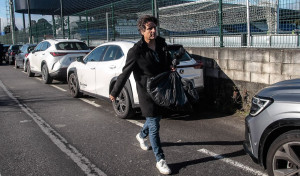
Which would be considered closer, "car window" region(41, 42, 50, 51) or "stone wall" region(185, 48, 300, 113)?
"stone wall" region(185, 48, 300, 113)

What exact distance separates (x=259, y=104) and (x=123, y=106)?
11.7 ft

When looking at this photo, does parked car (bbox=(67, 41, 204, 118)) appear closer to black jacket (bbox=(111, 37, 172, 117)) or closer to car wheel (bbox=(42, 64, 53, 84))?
black jacket (bbox=(111, 37, 172, 117))

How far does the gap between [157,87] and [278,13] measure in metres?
4.56

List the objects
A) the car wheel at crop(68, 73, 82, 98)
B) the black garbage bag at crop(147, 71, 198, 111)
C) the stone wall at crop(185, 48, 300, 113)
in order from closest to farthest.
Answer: the black garbage bag at crop(147, 71, 198, 111) < the stone wall at crop(185, 48, 300, 113) < the car wheel at crop(68, 73, 82, 98)

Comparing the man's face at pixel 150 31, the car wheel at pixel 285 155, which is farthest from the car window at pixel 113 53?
the car wheel at pixel 285 155

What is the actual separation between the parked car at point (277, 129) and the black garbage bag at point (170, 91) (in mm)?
797

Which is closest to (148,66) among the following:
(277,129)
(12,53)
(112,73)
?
(277,129)

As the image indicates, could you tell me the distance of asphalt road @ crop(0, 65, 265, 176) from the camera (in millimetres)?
4043

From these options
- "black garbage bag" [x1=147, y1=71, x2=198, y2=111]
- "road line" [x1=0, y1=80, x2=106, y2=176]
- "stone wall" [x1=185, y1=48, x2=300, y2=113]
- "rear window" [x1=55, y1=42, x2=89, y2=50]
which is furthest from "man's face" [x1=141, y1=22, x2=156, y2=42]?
"rear window" [x1=55, y1=42, x2=89, y2=50]

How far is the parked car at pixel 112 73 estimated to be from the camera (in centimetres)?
631

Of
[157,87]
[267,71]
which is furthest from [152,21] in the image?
[267,71]

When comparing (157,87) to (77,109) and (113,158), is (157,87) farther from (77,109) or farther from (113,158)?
(77,109)

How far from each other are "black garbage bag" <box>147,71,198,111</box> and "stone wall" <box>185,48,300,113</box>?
3.09 meters

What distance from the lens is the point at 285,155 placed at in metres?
3.11
